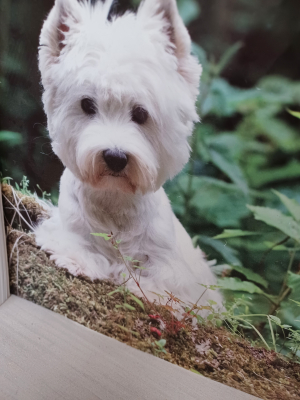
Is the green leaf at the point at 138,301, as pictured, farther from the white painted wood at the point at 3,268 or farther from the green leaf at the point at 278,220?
the white painted wood at the point at 3,268

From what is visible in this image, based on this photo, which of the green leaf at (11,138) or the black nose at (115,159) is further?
the green leaf at (11,138)

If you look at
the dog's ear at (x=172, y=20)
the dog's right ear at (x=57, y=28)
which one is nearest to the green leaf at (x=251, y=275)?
the dog's ear at (x=172, y=20)

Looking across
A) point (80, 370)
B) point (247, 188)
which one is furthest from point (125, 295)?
point (247, 188)

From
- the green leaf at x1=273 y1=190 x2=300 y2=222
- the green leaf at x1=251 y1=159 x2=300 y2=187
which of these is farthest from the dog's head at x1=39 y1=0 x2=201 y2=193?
the green leaf at x1=273 y1=190 x2=300 y2=222

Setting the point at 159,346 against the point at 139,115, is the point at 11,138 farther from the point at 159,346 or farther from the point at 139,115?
the point at 159,346

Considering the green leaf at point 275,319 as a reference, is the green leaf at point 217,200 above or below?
above

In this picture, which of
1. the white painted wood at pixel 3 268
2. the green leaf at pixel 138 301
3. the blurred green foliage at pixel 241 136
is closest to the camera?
the blurred green foliage at pixel 241 136

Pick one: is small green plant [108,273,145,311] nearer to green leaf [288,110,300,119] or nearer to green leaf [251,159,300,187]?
green leaf [251,159,300,187]
